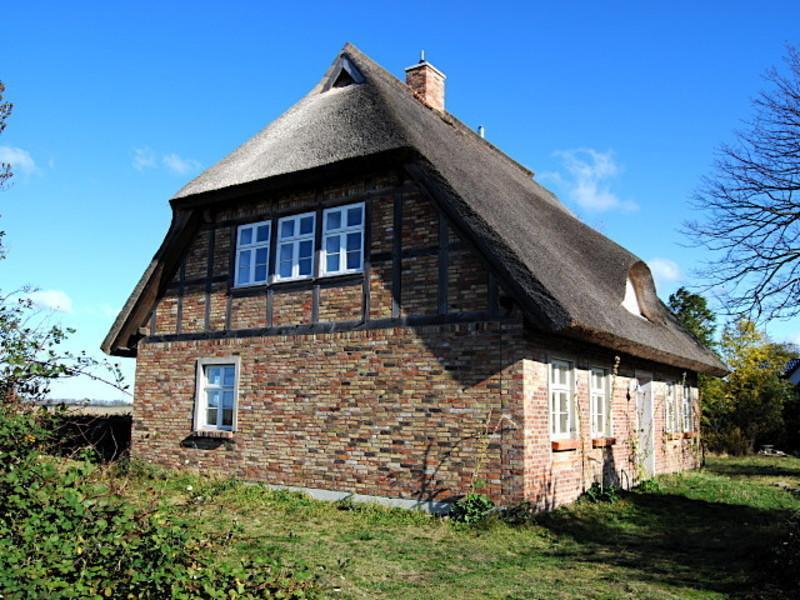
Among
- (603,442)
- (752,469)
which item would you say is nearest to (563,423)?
(603,442)

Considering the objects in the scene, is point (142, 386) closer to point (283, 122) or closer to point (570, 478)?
point (283, 122)

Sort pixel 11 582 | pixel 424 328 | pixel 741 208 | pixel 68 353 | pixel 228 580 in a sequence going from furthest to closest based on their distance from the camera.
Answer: pixel 741 208
pixel 424 328
pixel 68 353
pixel 228 580
pixel 11 582

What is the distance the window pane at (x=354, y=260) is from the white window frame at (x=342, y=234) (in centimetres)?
5

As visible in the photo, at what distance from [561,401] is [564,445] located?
73 centimetres

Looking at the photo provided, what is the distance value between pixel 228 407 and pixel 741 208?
9922mm

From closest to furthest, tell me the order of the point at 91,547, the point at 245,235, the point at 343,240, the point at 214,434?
the point at 91,547
the point at 343,240
the point at 214,434
the point at 245,235

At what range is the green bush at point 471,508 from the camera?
9134 millimetres

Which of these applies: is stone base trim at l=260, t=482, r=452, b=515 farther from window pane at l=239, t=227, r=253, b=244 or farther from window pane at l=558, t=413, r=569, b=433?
window pane at l=239, t=227, r=253, b=244

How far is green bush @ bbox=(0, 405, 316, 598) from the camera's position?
13.8 feet

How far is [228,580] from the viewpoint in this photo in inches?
184

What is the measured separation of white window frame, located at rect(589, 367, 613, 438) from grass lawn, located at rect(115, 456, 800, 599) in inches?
46.4

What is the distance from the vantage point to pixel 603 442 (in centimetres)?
1179

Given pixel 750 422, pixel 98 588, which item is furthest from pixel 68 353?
pixel 750 422

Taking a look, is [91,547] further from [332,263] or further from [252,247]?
[252,247]
